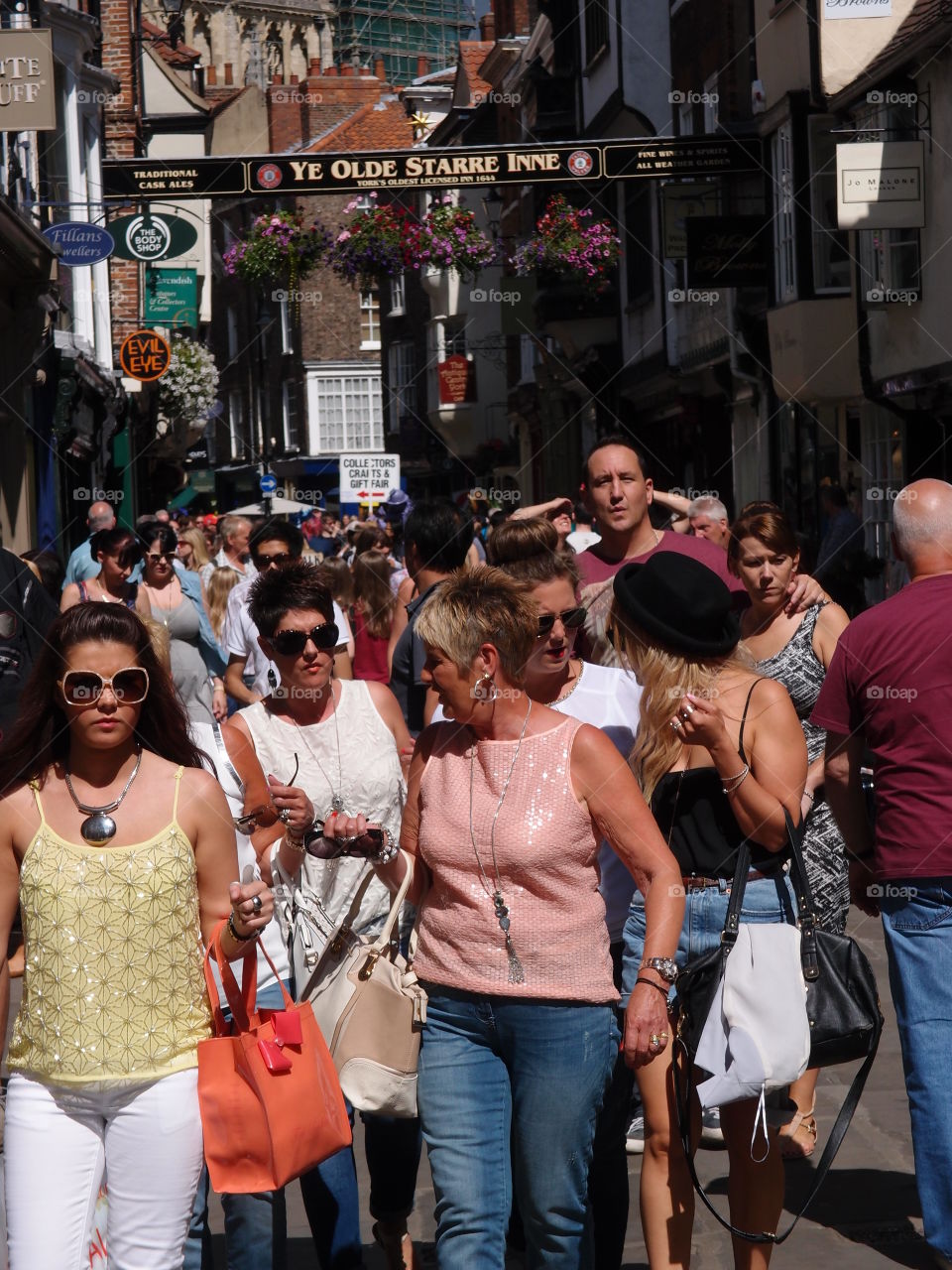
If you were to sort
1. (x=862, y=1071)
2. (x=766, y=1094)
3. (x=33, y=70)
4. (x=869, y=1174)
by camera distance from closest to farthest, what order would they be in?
1. (x=766, y=1094)
2. (x=862, y=1071)
3. (x=869, y=1174)
4. (x=33, y=70)

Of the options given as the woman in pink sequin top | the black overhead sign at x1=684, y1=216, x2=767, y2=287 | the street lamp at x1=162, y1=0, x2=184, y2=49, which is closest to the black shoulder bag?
the woman in pink sequin top

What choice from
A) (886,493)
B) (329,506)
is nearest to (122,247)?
(886,493)

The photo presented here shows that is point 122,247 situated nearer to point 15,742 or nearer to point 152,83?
point 15,742

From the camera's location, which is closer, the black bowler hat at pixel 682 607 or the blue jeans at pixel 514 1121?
the blue jeans at pixel 514 1121

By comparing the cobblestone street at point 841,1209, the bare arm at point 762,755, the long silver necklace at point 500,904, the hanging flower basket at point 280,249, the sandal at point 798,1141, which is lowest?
the cobblestone street at point 841,1209

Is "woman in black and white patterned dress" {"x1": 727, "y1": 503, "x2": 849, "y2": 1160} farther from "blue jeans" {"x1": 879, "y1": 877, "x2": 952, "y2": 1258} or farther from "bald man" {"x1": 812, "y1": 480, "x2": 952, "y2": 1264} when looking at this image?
"blue jeans" {"x1": 879, "y1": 877, "x2": 952, "y2": 1258}

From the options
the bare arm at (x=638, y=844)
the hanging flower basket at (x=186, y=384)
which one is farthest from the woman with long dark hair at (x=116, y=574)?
the hanging flower basket at (x=186, y=384)

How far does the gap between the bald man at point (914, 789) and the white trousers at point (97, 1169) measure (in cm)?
191

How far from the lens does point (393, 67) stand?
6975cm

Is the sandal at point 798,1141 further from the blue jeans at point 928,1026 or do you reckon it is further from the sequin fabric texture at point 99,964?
the sequin fabric texture at point 99,964

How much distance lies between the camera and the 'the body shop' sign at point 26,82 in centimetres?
1488

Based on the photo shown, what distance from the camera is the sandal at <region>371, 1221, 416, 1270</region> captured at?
14.1 ft

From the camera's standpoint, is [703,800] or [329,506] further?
[329,506]

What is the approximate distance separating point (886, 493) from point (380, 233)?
948 cm
